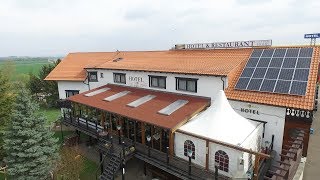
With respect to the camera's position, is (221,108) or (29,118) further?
(29,118)

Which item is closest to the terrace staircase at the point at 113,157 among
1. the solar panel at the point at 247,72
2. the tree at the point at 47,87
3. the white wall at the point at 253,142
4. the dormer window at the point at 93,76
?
the white wall at the point at 253,142

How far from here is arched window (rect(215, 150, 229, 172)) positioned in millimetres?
14586

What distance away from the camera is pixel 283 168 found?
12211mm

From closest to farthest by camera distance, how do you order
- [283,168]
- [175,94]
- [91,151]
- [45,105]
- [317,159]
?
[283,168]
[317,159]
[175,94]
[91,151]
[45,105]

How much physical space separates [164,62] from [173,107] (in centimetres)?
737

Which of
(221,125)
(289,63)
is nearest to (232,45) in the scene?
(289,63)

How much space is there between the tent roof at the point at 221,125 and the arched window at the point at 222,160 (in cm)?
91

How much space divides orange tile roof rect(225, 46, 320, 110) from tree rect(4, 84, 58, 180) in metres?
15.4

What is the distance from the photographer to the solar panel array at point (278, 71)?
17.0 meters

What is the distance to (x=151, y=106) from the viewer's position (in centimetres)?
2025

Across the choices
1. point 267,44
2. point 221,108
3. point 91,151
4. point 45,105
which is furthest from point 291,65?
point 45,105

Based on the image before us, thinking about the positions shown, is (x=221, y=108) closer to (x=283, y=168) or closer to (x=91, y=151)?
(x=283, y=168)

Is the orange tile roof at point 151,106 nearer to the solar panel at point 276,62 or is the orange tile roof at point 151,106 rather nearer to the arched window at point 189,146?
the arched window at point 189,146

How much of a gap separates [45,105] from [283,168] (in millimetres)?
50742
